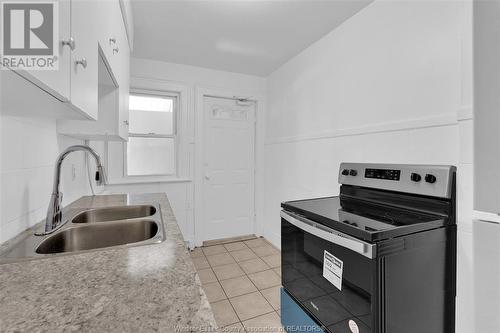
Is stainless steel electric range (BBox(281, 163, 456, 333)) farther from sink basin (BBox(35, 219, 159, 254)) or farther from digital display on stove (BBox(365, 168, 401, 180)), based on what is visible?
sink basin (BBox(35, 219, 159, 254))

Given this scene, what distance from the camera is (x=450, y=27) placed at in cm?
135

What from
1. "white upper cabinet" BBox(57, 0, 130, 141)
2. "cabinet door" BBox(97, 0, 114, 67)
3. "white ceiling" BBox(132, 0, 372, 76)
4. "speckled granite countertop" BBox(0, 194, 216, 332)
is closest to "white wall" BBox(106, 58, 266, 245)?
"white ceiling" BBox(132, 0, 372, 76)

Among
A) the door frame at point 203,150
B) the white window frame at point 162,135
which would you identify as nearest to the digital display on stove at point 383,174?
the door frame at point 203,150

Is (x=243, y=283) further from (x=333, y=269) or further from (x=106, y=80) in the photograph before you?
(x=106, y=80)

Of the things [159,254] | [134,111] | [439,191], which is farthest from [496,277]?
[134,111]

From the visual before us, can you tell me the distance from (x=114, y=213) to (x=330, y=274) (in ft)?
4.51

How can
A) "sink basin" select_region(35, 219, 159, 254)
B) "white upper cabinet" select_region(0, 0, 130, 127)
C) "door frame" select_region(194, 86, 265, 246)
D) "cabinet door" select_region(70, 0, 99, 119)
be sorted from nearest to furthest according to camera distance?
1. "white upper cabinet" select_region(0, 0, 130, 127)
2. "cabinet door" select_region(70, 0, 99, 119)
3. "sink basin" select_region(35, 219, 159, 254)
4. "door frame" select_region(194, 86, 265, 246)

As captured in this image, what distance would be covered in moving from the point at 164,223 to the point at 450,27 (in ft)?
6.26

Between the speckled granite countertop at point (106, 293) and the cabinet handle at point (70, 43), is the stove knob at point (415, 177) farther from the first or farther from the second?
the cabinet handle at point (70, 43)

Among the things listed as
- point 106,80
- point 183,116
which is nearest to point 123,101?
point 106,80

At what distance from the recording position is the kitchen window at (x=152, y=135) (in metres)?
3.02

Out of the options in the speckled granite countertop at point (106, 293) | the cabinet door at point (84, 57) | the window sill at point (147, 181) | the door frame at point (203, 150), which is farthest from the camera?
the door frame at point (203, 150)

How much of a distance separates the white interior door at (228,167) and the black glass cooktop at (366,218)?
201 cm

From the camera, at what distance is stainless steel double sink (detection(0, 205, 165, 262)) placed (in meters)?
0.89
